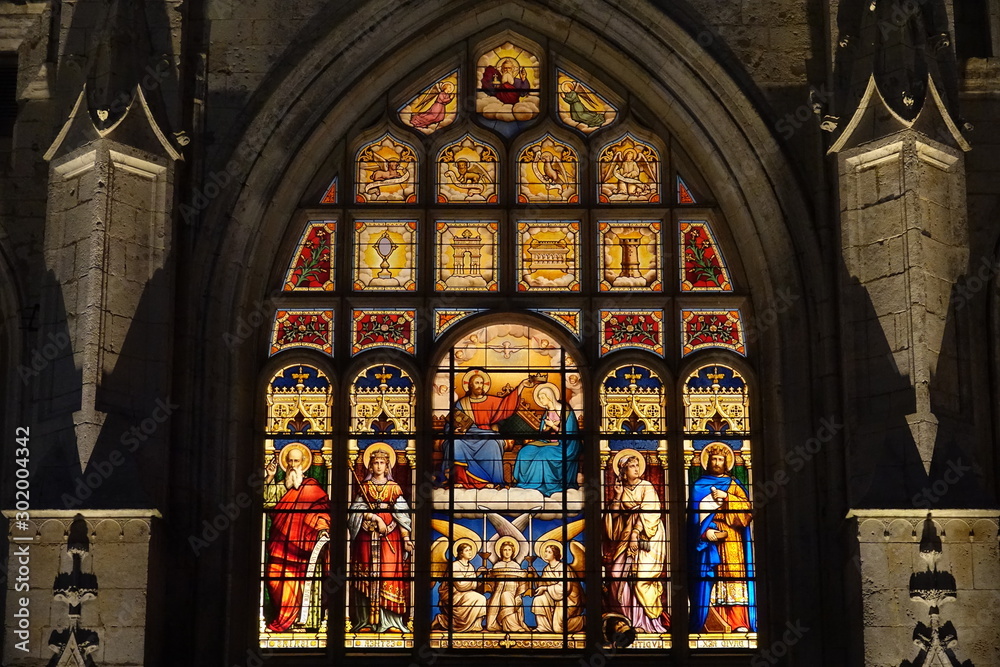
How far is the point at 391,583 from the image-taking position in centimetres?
1655

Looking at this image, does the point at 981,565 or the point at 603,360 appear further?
the point at 603,360

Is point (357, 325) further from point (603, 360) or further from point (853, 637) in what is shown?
point (853, 637)

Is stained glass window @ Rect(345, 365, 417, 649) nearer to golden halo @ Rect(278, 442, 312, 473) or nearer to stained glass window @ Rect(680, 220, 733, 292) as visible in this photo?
golden halo @ Rect(278, 442, 312, 473)

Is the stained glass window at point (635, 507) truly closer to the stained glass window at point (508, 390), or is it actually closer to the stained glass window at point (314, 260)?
the stained glass window at point (508, 390)

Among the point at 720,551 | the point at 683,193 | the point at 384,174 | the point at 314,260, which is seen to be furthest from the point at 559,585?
the point at 384,174

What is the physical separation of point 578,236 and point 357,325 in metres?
2.17

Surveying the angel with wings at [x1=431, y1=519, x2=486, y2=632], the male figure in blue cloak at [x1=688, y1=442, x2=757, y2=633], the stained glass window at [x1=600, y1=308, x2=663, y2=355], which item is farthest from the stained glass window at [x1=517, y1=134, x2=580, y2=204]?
the angel with wings at [x1=431, y1=519, x2=486, y2=632]

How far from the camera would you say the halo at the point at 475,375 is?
1714 centimetres

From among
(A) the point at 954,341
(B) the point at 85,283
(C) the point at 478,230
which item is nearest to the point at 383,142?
(C) the point at 478,230

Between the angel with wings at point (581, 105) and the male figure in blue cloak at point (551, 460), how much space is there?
9.48 ft

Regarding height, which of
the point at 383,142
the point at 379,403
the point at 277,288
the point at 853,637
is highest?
the point at 383,142

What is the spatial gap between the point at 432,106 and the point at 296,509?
403 centimetres

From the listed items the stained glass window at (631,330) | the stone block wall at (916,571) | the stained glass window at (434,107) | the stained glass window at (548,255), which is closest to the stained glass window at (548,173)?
the stained glass window at (548,255)

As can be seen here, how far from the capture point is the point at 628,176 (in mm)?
17828
